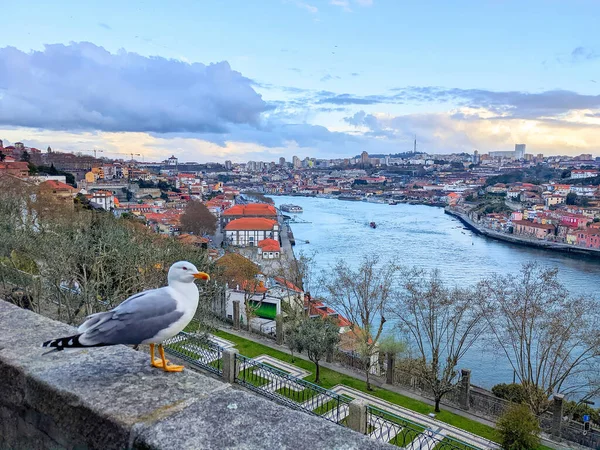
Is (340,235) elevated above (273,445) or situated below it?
below

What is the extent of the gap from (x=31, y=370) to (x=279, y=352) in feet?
36.8

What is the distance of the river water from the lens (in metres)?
16.3

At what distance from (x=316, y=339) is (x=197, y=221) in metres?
29.6

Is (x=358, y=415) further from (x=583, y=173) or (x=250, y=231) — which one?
(x=583, y=173)

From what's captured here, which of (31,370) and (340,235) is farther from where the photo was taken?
(340,235)

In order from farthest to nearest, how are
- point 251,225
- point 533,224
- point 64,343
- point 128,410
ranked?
point 533,224 → point 251,225 → point 64,343 → point 128,410

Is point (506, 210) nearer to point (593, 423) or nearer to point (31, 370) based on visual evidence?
point (593, 423)

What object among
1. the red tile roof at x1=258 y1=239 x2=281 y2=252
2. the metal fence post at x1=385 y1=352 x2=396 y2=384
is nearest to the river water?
the red tile roof at x1=258 y1=239 x2=281 y2=252

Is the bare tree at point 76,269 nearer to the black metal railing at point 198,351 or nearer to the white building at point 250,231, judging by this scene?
the black metal railing at point 198,351

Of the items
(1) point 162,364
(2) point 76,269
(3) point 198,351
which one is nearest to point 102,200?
(2) point 76,269

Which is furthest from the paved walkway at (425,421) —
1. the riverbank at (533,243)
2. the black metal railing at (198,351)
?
the riverbank at (533,243)

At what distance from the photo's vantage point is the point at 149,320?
5.20 feet

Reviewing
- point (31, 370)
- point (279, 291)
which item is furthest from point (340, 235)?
point (31, 370)

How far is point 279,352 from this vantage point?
485 inches
